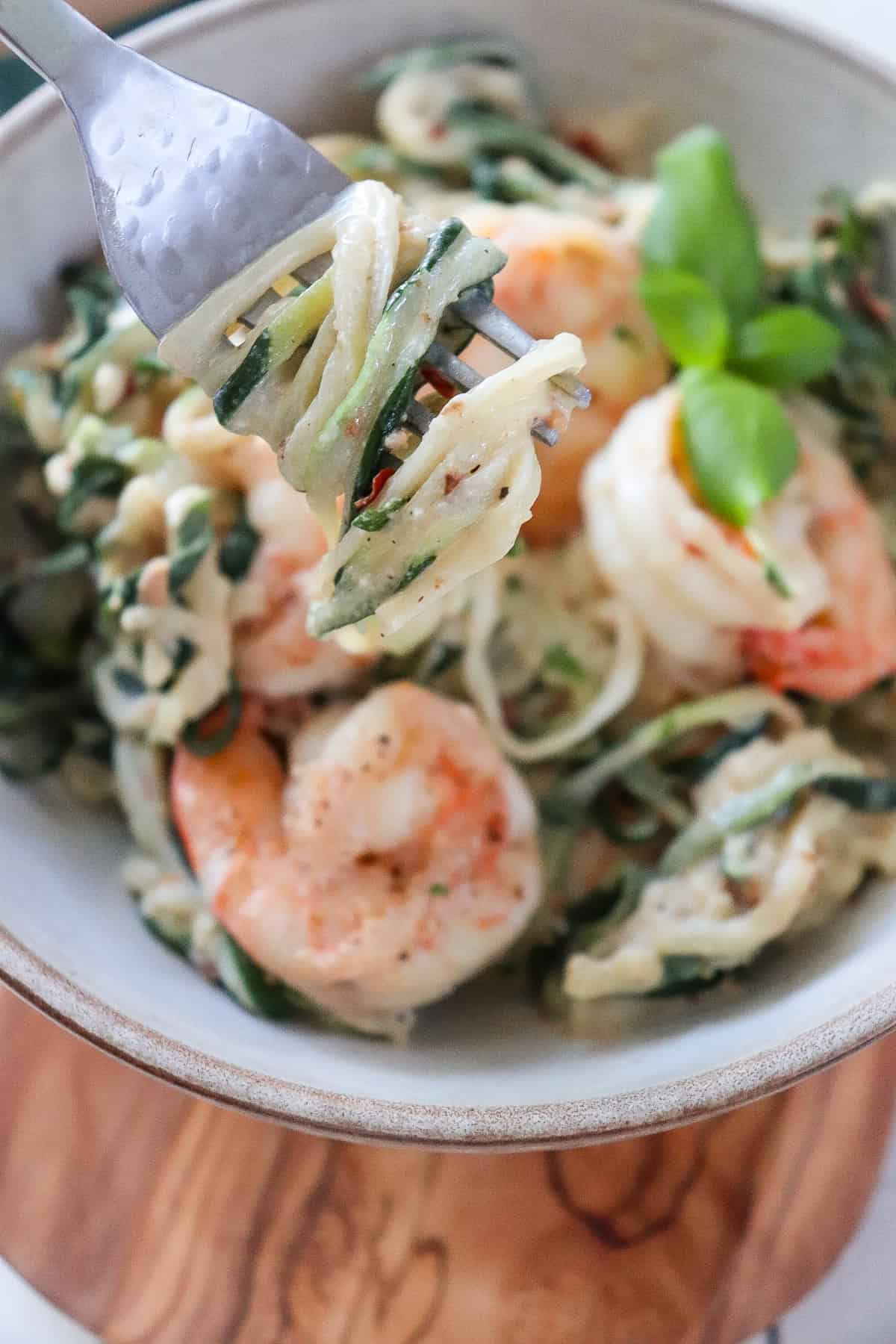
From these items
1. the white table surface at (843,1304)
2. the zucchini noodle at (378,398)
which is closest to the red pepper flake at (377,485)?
the zucchini noodle at (378,398)

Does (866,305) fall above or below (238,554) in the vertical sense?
below

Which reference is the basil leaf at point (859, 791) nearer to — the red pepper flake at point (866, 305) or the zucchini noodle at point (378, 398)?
the zucchini noodle at point (378, 398)

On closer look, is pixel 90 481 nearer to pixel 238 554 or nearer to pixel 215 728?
pixel 238 554

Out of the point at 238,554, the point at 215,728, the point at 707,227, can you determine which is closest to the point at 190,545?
the point at 238,554

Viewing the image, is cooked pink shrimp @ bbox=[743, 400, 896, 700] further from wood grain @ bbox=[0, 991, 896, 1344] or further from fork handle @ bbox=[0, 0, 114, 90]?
fork handle @ bbox=[0, 0, 114, 90]

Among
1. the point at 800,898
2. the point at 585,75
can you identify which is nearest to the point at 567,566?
the point at 800,898

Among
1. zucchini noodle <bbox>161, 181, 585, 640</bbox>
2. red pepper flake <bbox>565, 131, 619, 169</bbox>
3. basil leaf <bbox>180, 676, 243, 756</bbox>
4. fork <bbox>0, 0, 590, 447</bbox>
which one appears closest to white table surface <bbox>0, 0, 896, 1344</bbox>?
basil leaf <bbox>180, 676, 243, 756</bbox>
